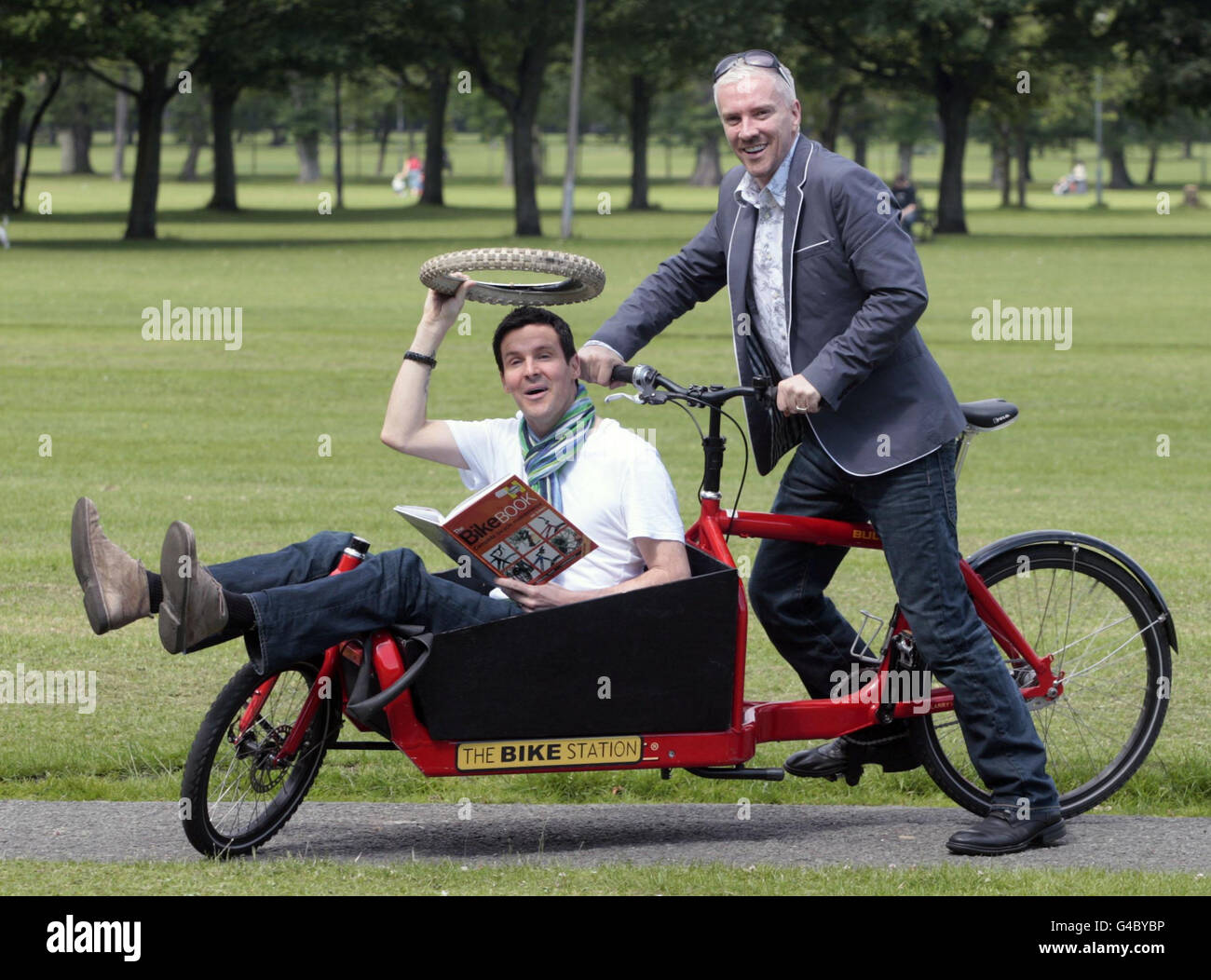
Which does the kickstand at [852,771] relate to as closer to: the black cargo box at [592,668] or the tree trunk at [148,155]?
the black cargo box at [592,668]

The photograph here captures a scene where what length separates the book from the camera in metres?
4.54

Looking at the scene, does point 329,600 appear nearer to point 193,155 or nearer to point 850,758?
point 850,758

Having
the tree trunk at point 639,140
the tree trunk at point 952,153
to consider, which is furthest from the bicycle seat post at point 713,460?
the tree trunk at point 639,140

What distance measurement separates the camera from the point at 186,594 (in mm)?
4285

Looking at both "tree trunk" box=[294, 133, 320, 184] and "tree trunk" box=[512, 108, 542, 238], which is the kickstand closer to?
"tree trunk" box=[512, 108, 542, 238]

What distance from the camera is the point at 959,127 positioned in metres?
54.8

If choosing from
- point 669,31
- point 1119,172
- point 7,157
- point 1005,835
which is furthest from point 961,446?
point 1119,172

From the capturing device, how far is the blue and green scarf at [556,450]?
4891 millimetres

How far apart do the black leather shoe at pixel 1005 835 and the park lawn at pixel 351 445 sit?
0.55 metres

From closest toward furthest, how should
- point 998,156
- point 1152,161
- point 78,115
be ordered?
1. point 998,156
2. point 78,115
3. point 1152,161

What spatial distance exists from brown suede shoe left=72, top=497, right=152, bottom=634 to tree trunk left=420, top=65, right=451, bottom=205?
63.3m

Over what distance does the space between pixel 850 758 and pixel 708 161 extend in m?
99.4

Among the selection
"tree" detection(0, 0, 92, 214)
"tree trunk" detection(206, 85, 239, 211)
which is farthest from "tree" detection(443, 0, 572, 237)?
"tree trunk" detection(206, 85, 239, 211)
